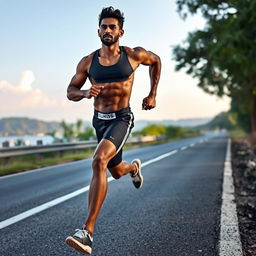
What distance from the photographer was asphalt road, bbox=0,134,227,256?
11.0 feet

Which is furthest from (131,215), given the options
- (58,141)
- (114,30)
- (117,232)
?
(58,141)

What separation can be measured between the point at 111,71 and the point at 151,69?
2.11ft

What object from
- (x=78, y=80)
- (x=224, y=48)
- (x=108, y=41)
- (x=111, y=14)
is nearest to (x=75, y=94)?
(x=78, y=80)

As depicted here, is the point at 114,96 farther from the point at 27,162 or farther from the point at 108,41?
the point at 27,162

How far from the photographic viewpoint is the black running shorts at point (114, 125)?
3.55 metres

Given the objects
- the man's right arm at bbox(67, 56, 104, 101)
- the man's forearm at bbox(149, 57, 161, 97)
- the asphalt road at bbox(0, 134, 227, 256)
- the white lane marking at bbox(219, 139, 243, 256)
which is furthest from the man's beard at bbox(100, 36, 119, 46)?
the white lane marking at bbox(219, 139, 243, 256)

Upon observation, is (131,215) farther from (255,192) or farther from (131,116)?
(255,192)

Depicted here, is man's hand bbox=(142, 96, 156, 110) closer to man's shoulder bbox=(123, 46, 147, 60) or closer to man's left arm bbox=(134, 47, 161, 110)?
man's left arm bbox=(134, 47, 161, 110)

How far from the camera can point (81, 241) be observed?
284 cm

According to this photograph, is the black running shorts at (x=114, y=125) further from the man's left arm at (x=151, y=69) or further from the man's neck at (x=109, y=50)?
the man's neck at (x=109, y=50)

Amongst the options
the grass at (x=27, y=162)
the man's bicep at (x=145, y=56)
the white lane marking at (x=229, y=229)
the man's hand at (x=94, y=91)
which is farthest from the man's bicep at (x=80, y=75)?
the grass at (x=27, y=162)

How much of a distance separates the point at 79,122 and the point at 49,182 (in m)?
18.6

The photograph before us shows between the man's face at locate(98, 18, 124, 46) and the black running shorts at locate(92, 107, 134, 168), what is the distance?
2.35 feet

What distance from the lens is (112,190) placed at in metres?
6.81
